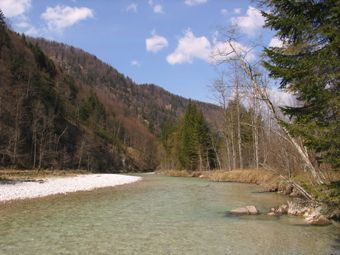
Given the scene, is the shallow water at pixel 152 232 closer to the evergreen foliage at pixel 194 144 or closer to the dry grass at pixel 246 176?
the dry grass at pixel 246 176

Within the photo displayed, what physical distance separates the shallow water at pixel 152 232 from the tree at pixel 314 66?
334 centimetres

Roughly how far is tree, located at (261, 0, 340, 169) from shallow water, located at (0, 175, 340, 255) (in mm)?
3343

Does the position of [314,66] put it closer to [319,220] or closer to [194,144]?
[319,220]

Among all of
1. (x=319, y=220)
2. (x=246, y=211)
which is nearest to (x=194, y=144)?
(x=246, y=211)

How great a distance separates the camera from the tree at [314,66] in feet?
28.5

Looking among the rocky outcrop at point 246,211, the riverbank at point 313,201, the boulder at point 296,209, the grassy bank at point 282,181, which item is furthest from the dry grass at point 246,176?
the rocky outcrop at point 246,211

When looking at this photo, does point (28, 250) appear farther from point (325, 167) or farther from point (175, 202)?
point (325, 167)

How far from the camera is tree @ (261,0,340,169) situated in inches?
342

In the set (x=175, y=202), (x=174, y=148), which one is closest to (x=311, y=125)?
(x=175, y=202)

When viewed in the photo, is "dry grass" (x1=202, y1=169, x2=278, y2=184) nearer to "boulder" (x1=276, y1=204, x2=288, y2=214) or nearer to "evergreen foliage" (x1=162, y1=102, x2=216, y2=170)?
"boulder" (x1=276, y1=204, x2=288, y2=214)

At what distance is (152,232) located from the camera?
12.1 metres

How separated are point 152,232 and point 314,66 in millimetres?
7659

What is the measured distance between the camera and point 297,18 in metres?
9.64

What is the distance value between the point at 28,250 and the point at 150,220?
5.78 m
